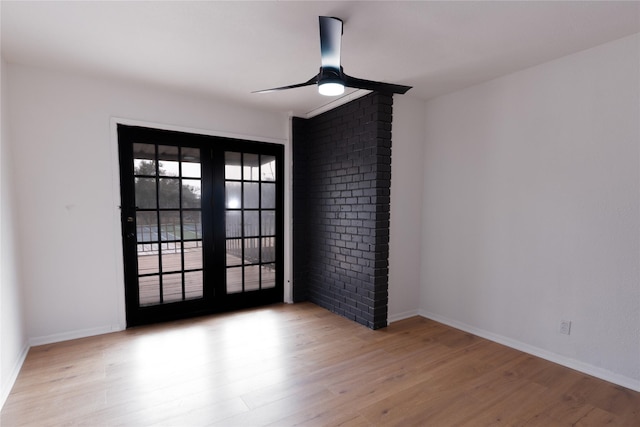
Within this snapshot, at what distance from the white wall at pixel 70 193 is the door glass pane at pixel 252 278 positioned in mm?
1348

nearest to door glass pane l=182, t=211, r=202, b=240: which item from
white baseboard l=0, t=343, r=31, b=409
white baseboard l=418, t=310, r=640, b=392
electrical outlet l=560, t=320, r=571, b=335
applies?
white baseboard l=0, t=343, r=31, b=409

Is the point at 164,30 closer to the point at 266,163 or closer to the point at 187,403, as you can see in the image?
the point at 266,163

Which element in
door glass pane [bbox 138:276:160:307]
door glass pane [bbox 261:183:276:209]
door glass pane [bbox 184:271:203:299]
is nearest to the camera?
door glass pane [bbox 138:276:160:307]

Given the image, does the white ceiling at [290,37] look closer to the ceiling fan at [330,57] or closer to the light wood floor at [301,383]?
the ceiling fan at [330,57]

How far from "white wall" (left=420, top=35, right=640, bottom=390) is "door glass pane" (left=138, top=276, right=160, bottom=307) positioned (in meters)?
3.15

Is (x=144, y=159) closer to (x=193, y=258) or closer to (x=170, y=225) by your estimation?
(x=170, y=225)

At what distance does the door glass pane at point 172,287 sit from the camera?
349 cm

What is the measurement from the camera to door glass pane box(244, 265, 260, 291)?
13.2ft

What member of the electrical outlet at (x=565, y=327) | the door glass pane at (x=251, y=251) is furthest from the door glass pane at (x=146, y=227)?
the electrical outlet at (x=565, y=327)

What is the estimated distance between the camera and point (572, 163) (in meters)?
2.52

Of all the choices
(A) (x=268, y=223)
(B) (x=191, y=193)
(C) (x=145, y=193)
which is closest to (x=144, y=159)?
(C) (x=145, y=193)

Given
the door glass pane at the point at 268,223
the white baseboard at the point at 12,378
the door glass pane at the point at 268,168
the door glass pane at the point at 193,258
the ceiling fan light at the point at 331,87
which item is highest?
the ceiling fan light at the point at 331,87

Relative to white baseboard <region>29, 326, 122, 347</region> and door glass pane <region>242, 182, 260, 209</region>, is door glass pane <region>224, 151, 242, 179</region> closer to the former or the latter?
door glass pane <region>242, 182, 260, 209</region>

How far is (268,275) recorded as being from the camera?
418 centimetres
